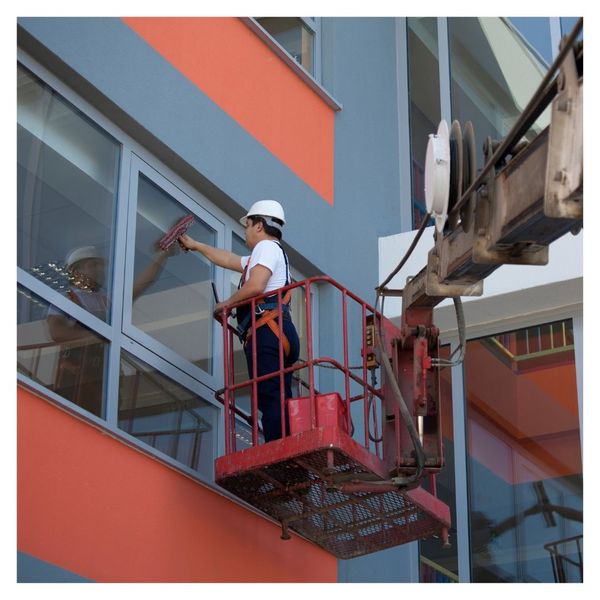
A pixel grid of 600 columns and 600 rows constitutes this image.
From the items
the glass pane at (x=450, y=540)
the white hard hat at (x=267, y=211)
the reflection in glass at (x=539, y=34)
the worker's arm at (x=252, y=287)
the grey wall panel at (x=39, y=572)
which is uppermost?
the reflection in glass at (x=539, y=34)

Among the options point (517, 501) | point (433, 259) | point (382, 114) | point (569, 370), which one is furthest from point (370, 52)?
point (433, 259)

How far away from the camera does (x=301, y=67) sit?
10930mm

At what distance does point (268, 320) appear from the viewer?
842 centimetres

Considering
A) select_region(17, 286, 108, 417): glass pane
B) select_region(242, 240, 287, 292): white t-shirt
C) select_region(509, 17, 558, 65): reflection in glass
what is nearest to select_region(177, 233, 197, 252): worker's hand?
select_region(242, 240, 287, 292): white t-shirt

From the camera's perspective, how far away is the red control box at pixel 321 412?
7.86 m

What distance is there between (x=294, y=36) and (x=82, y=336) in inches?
172

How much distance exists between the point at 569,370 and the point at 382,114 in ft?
9.54

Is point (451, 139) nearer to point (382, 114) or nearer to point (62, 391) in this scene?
point (62, 391)

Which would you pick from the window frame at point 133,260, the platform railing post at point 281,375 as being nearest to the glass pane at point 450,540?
the window frame at point 133,260

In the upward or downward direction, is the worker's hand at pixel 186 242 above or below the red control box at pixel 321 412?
above

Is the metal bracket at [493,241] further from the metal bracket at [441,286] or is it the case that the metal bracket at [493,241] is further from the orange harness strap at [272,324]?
the orange harness strap at [272,324]

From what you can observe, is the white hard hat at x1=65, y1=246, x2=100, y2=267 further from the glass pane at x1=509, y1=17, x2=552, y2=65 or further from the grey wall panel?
the glass pane at x1=509, y1=17, x2=552, y2=65

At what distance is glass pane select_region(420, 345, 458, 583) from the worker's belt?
265cm

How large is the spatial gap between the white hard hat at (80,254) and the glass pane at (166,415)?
633 mm
